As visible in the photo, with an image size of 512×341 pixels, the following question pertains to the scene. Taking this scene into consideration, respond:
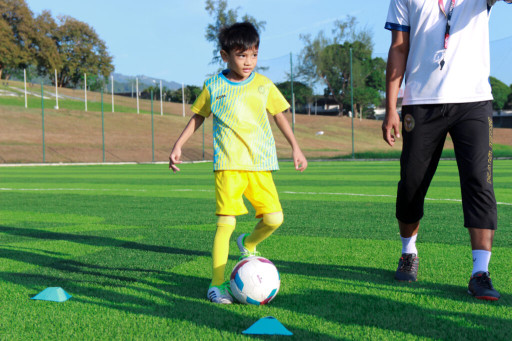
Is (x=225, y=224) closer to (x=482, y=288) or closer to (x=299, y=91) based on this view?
(x=482, y=288)

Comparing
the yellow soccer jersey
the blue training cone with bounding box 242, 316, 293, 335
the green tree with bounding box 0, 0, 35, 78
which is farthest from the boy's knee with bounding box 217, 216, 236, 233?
the green tree with bounding box 0, 0, 35, 78

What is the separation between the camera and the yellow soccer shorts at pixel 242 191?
3.25 metres

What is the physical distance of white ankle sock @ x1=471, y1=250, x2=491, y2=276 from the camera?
3.07m

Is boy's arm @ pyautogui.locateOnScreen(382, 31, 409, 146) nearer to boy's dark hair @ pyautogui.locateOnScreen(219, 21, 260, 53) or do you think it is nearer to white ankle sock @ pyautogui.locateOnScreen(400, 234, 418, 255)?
white ankle sock @ pyautogui.locateOnScreen(400, 234, 418, 255)

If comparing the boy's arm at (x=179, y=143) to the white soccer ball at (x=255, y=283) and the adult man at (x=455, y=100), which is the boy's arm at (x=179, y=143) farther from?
the adult man at (x=455, y=100)

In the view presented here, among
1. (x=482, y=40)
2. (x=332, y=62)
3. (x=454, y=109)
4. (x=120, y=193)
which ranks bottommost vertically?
(x=120, y=193)

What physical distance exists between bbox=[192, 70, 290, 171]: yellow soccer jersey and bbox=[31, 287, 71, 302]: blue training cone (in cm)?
115

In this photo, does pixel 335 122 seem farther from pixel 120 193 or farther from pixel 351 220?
pixel 351 220

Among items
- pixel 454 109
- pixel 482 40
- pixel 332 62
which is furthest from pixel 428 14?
pixel 332 62

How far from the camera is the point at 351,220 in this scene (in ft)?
20.0

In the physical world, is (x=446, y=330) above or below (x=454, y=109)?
below

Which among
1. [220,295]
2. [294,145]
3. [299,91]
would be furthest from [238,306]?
[299,91]

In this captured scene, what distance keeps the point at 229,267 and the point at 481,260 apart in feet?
5.63

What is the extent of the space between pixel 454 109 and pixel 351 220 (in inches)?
122
